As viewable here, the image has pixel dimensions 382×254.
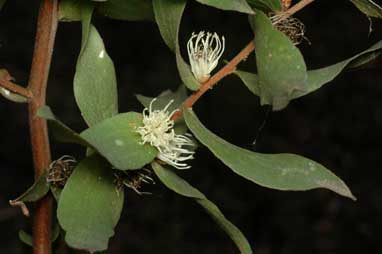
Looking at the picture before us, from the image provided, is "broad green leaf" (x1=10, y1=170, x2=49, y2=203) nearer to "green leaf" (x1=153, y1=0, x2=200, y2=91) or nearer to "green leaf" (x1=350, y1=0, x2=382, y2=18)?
"green leaf" (x1=153, y1=0, x2=200, y2=91)

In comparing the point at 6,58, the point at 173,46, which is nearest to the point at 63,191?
the point at 173,46

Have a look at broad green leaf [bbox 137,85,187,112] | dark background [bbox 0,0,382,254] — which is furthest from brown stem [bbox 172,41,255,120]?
dark background [bbox 0,0,382,254]

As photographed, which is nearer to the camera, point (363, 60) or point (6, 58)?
point (363, 60)

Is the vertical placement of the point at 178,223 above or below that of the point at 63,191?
below

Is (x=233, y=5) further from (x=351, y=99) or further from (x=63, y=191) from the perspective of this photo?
(x=351, y=99)

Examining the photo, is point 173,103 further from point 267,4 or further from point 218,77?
point 267,4

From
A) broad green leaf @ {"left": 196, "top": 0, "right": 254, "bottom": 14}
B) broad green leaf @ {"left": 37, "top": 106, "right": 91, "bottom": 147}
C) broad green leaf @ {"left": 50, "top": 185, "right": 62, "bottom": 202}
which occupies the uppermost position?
broad green leaf @ {"left": 196, "top": 0, "right": 254, "bottom": 14}

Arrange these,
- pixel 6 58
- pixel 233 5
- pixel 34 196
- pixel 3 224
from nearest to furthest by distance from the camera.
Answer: pixel 233 5 → pixel 34 196 → pixel 3 224 → pixel 6 58
